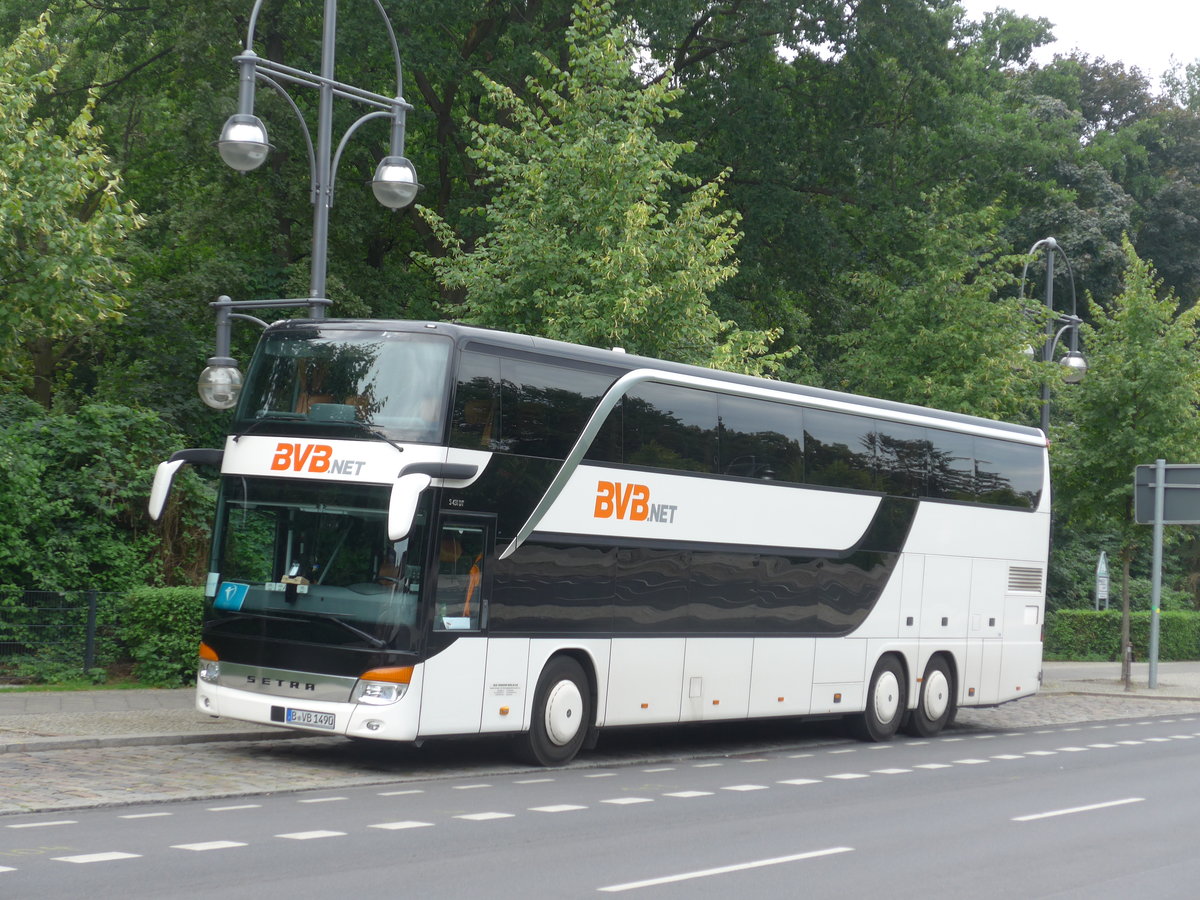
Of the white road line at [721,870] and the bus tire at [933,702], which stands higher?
the bus tire at [933,702]

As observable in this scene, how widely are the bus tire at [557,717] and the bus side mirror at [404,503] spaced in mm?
2851

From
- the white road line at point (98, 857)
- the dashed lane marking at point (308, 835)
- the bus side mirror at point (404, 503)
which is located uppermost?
the bus side mirror at point (404, 503)

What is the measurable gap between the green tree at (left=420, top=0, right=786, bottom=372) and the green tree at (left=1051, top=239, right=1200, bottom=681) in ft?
34.4

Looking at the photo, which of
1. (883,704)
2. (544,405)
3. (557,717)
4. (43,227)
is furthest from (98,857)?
(43,227)

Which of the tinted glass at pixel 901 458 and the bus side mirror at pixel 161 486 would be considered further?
the tinted glass at pixel 901 458

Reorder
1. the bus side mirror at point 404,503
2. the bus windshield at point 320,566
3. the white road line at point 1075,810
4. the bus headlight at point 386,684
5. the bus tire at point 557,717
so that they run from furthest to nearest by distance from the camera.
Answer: the bus tire at point 557,717 < the bus windshield at point 320,566 < the bus headlight at point 386,684 < the white road line at point 1075,810 < the bus side mirror at point 404,503

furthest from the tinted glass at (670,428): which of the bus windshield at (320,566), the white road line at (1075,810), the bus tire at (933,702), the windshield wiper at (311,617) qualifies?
the bus tire at (933,702)

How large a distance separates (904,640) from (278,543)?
9.28 metres

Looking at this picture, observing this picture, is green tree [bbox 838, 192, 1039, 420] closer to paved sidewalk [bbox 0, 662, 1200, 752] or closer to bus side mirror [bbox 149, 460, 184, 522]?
paved sidewalk [bbox 0, 662, 1200, 752]

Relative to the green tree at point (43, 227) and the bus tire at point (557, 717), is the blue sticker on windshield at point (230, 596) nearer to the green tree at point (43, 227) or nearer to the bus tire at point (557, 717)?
the bus tire at point (557, 717)

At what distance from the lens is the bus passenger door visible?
44.9ft

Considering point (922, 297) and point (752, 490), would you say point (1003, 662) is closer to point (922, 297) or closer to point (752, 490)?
point (752, 490)

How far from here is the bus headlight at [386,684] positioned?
13.4 meters

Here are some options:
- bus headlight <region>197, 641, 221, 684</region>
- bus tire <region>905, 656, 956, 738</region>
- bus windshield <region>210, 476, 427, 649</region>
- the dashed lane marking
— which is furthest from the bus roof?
the dashed lane marking
